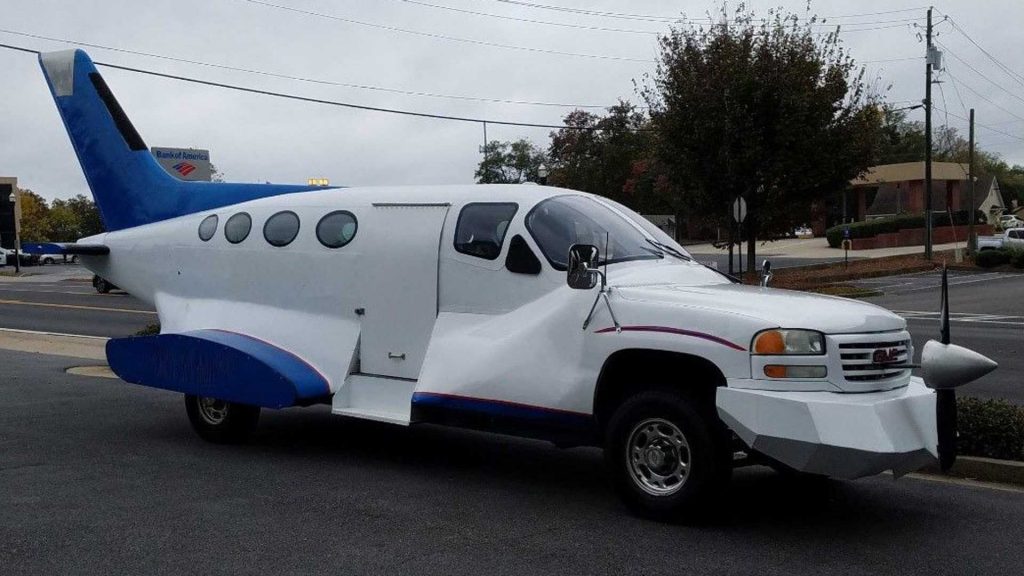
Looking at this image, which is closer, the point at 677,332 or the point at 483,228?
the point at 677,332

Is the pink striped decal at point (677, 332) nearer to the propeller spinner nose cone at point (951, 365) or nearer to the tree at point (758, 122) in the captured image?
the propeller spinner nose cone at point (951, 365)

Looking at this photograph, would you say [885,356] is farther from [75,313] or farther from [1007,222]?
[1007,222]

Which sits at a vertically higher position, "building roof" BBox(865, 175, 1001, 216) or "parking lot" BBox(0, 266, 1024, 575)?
"building roof" BBox(865, 175, 1001, 216)

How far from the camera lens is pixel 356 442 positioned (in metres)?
9.32

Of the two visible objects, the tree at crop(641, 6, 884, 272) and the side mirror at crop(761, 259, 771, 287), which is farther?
the tree at crop(641, 6, 884, 272)

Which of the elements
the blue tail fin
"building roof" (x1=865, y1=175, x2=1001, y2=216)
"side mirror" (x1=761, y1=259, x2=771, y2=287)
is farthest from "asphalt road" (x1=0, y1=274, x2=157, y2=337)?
"building roof" (x1=865, y1=175, x2=1001, y2=216)

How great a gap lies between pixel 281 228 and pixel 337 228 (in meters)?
0.67

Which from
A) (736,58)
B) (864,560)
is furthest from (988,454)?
(736,58)

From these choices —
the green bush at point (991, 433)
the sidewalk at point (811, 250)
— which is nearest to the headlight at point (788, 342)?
the green bush at point (991, 433)

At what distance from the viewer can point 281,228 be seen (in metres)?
8.99

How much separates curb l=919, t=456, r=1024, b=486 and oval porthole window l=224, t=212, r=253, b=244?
587 cm

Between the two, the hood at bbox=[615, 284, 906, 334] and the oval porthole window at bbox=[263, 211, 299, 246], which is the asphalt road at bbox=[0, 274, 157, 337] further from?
the hood at bbox=[615, 284, 906, 334]

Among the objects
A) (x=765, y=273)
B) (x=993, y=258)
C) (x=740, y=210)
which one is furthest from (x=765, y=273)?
(x=993, y=258)

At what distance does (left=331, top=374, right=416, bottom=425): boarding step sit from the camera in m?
7.86
